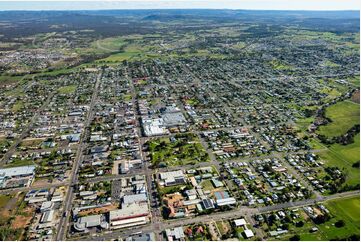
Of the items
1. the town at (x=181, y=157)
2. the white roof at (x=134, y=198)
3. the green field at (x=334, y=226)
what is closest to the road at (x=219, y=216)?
the town at (x=181, y=157)

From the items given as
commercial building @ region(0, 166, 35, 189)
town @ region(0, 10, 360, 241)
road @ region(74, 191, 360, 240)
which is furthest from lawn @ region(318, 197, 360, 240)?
commercial building @ region(0, 166, 35, 189)

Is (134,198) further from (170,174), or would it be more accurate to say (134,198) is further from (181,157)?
(181,157)

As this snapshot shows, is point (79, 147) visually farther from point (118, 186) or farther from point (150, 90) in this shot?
point (150, 90)

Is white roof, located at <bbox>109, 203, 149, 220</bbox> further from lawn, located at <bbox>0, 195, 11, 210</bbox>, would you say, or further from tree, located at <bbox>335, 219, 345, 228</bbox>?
tree, located at <bbox>335, 219, 345, 228</bbox>

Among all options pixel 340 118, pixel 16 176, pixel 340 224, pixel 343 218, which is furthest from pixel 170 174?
pixel 340 118

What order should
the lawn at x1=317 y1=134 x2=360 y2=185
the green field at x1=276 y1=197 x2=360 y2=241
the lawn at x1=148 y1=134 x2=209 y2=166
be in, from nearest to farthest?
1. the green field at x1=276 y1=197 x2=360 y2=241
2. the lawn at x1=317 y1=134 x2=360 y2=185
3. the lawn at x1=148 y1=134 x2=209 y2=166
